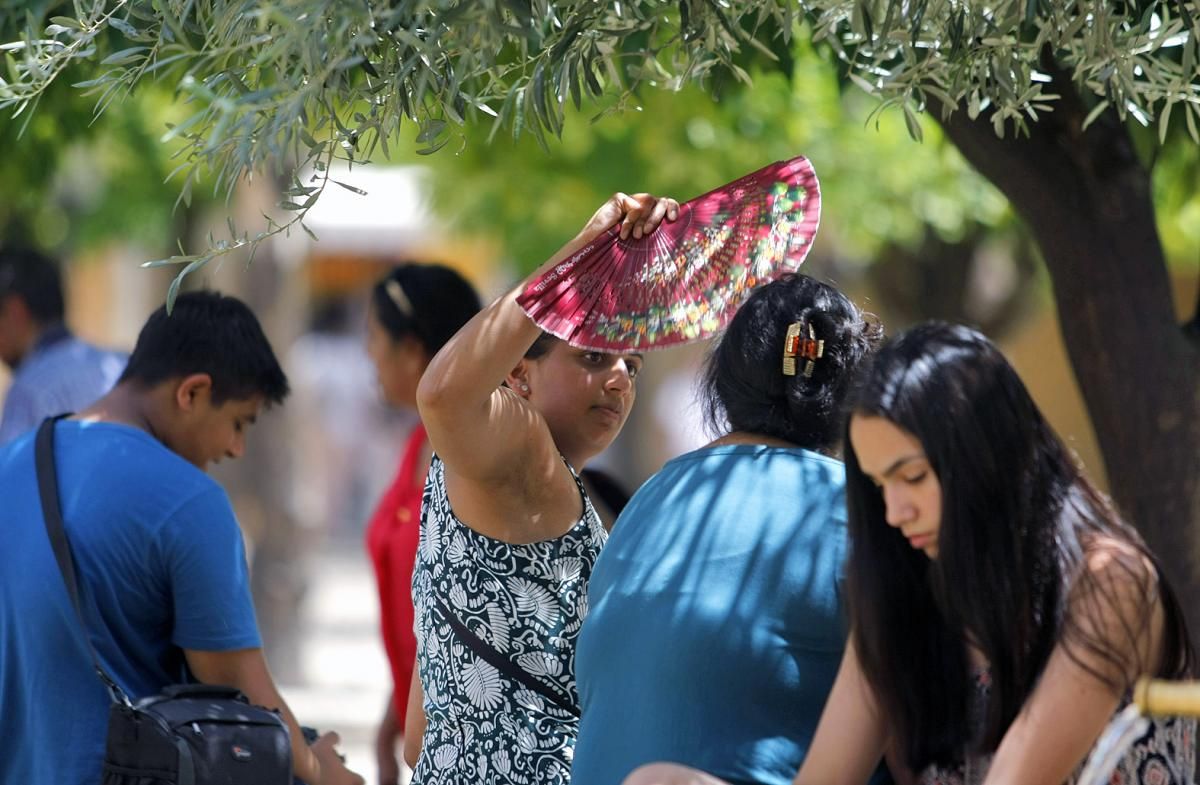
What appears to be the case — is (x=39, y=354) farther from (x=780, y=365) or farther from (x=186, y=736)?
(x=780, y=365)

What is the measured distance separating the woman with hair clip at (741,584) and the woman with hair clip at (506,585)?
284 millimetres

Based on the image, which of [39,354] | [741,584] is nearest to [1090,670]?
[741,584]

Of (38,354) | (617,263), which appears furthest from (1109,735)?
(38,354)

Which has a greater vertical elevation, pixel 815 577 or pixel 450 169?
pixel 815 577

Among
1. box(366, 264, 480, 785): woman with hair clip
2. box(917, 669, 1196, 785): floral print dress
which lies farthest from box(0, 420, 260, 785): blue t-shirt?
box(917, 669, 1196, 785): floral print dress

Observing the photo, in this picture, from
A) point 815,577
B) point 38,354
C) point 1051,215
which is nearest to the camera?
point 815,577

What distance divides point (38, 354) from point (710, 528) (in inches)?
152

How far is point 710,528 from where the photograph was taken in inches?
94.0

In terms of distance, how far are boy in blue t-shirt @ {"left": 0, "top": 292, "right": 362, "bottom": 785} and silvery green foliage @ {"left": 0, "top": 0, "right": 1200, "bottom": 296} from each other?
31.3 inches

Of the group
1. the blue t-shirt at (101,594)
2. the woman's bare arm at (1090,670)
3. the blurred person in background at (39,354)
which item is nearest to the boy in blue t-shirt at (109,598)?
the blue t-shirt at (101,594)

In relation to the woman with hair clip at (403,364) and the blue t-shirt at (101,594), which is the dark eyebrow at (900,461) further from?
the woman with hair clip at (403,364)

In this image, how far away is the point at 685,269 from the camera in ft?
9.09

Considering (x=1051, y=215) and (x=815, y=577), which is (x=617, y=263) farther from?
(x=1051, y=215)

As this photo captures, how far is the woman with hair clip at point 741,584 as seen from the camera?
7.63 feet
